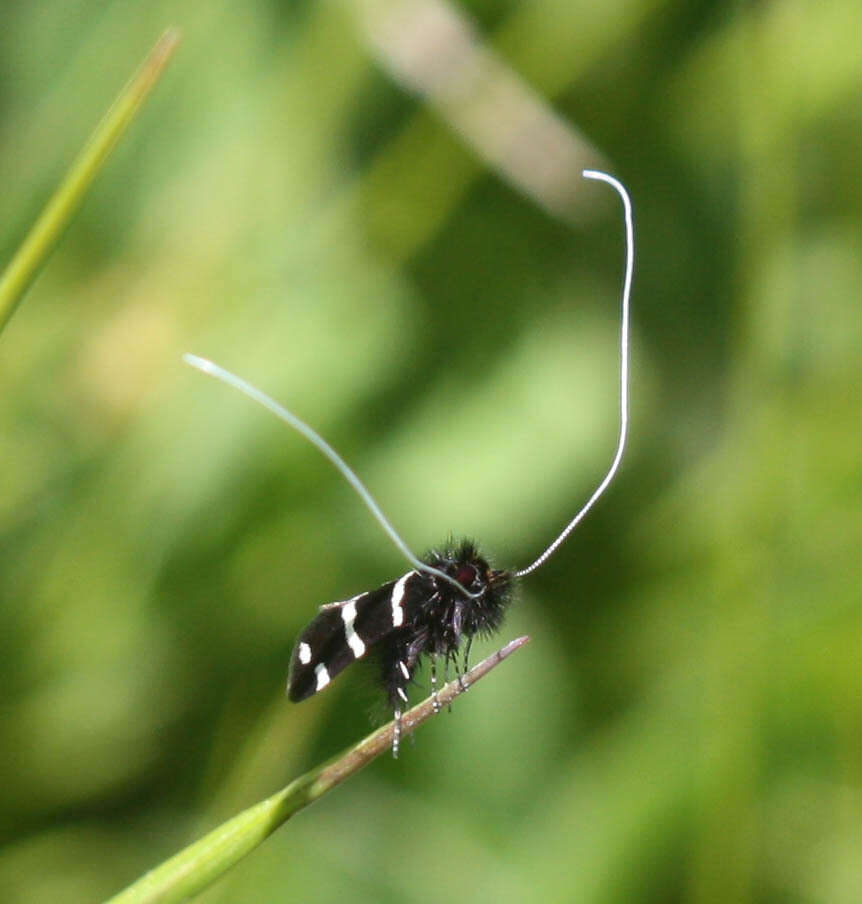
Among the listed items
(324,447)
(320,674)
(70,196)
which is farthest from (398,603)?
(70,196)

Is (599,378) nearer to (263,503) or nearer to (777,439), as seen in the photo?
(777,439)

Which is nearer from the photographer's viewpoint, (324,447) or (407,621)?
(324,447)

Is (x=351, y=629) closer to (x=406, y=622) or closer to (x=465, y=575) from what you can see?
(x=406, y=622)

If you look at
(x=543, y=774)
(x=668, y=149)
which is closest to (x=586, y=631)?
(x=543, y=774)

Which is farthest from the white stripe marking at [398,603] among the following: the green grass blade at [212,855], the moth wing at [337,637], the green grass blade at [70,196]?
the green grass blade at [70,196]

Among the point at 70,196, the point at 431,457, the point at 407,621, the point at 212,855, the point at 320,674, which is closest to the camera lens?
the point at 212,855

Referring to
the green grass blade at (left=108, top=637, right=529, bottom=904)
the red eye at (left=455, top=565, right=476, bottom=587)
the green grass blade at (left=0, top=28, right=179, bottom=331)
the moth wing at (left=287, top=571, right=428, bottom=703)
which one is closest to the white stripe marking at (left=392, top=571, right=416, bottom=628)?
the moth wing at (left=287, top=571, right=428, bottom=703)
